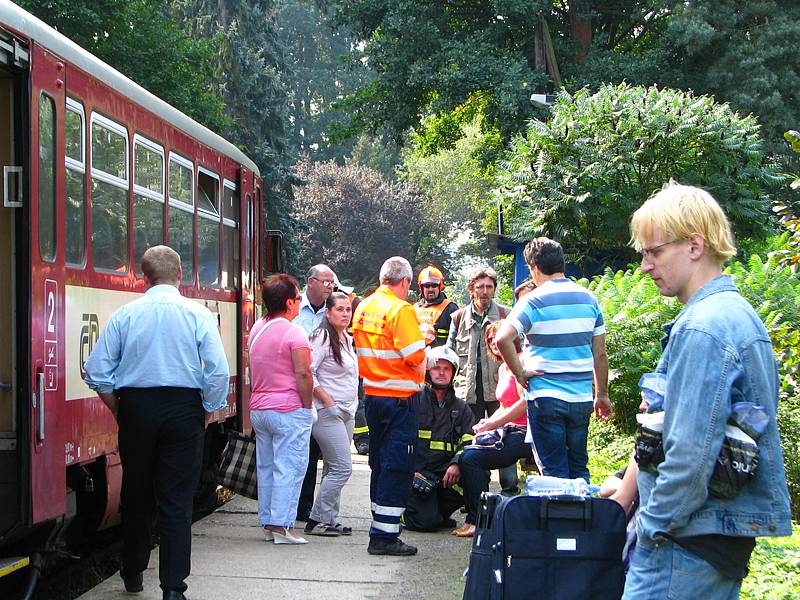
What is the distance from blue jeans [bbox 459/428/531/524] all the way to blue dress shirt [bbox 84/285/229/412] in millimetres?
2820

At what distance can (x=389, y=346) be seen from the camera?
850cm

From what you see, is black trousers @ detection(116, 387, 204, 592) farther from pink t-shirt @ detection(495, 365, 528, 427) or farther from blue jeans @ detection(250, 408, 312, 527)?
pink t-shirt @ detection(495, 365, 528, 427)

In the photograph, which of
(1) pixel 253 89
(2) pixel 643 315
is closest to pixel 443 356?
(2) pixel 643 315

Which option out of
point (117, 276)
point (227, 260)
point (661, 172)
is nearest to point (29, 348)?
point (117, 276)

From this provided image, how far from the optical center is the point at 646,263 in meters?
3.67

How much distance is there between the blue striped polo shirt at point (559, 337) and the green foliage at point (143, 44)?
23.3 meters

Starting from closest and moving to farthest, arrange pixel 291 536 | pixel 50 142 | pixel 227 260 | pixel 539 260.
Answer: pixel 50 142
pixel 539 260
pixel 291 536
pixel 227 260

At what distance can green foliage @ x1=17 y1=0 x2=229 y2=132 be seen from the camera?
95.8 ft

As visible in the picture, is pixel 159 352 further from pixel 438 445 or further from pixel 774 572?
pixel 774 572

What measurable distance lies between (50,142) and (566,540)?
371 cm

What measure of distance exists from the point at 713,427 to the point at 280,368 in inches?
222

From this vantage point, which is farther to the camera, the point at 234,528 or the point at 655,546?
the point at 234,528

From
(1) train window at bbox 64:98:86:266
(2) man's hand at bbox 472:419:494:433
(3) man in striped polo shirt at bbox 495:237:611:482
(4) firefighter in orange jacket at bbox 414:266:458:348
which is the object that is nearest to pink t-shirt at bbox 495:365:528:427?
(2) man's hand at bbox 472:419:494:433

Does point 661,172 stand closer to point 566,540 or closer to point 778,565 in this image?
point 778,565
